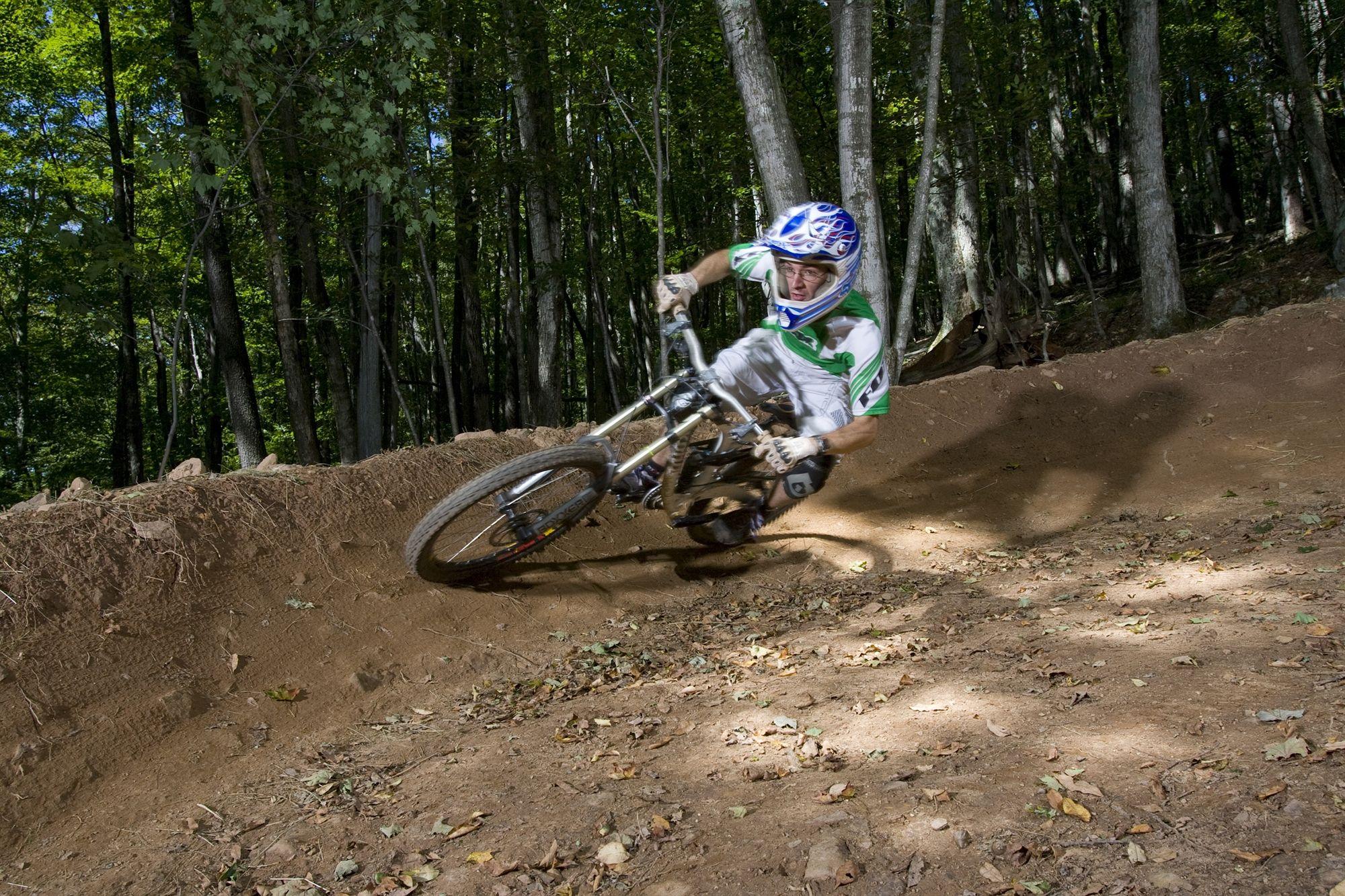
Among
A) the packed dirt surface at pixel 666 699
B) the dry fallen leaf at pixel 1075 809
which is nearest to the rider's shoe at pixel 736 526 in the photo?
the packed dirt surface at pixel 666 699

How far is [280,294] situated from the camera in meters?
10.5

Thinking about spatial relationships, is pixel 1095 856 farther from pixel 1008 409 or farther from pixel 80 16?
pixel 80 16

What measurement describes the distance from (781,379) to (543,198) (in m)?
10.5

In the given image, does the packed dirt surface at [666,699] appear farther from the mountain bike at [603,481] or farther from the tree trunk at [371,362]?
the tree trunk at [371,362]

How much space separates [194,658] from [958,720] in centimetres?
400

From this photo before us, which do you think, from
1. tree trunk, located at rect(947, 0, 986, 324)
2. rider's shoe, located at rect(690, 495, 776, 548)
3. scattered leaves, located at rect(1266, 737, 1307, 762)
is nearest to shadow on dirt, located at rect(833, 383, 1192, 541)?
rider's shoe, located at rect(690, 495, 776, 548)

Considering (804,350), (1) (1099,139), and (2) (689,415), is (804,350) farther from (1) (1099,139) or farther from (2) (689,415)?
(1) (1099,139)

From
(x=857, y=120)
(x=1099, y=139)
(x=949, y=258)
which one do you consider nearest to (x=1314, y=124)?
(x=1099, y=139)

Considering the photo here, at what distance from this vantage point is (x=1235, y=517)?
23.7 ft

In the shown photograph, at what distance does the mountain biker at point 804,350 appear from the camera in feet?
17.0

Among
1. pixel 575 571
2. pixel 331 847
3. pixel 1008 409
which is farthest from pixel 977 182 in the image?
pixel 331 847

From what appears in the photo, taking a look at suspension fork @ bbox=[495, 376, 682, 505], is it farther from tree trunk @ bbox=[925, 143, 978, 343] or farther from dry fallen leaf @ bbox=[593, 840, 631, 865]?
tree trunk @ bbox=[925, 143, 978, 343]

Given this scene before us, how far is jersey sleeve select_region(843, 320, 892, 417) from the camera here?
17.5ft

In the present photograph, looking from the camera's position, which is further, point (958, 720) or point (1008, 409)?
point (1008, 409)
